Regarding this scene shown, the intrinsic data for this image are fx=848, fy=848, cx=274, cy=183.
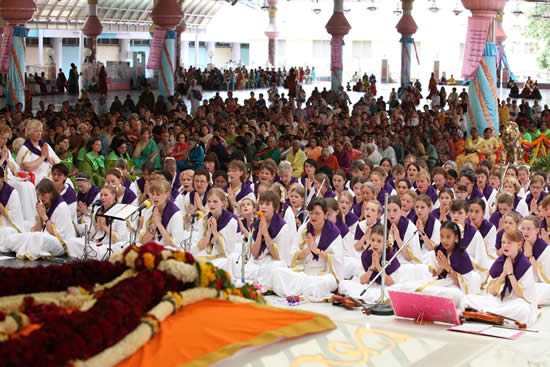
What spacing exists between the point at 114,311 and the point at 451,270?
4578mm

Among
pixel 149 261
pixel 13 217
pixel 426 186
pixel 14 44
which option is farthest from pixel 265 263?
pixel 14 44

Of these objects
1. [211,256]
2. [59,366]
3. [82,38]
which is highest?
[82,38]

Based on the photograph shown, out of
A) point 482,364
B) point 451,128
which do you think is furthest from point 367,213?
point 451,128

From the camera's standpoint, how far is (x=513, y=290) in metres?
7.21

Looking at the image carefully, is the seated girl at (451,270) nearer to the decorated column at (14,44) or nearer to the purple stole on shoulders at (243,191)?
the purple stole on shoulders at (243,191)

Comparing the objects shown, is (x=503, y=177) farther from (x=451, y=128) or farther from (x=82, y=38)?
(x=82, y=38)

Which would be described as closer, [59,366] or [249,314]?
[59,366]

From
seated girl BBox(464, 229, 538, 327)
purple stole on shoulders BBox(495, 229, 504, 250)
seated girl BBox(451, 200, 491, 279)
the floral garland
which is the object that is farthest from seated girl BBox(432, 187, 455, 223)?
the floral garland

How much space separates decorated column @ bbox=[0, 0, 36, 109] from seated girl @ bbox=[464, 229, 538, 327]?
14.8 meters

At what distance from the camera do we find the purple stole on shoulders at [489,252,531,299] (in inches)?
281

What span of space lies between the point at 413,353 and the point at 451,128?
13.3 m

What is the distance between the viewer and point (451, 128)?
16.9 meters

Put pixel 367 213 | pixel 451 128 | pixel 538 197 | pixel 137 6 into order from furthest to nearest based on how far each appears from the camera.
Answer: pixel 137 6
pixel 451 128
pixel 538 197
pixel 367 213

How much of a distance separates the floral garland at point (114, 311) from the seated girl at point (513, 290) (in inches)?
136
